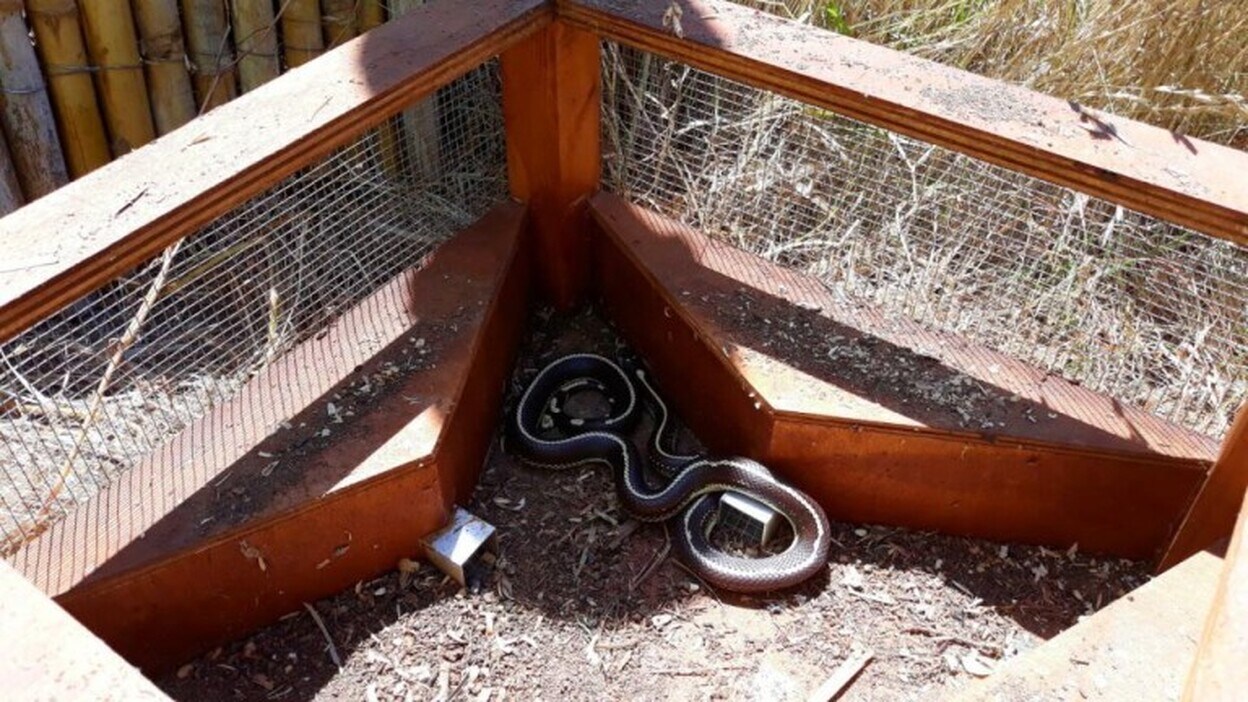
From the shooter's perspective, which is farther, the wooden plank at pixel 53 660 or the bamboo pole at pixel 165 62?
the bamboo pole at pixel 165 62

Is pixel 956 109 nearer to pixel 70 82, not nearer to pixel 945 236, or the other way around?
pixel 945 236

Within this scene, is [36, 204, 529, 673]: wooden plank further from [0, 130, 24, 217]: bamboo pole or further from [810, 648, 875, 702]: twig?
[0, 130, 24, 217]: bamboo pole

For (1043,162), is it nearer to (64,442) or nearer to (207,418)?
(207,418)

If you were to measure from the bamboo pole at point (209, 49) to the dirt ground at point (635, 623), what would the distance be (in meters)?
1.78

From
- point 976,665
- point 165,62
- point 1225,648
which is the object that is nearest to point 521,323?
point 165,62

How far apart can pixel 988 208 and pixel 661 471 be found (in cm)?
132

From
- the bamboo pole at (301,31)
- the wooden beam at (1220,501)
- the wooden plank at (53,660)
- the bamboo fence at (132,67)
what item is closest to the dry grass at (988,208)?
the wooden beam at (1220,501)

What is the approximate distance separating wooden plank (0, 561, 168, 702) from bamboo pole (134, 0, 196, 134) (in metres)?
2.60

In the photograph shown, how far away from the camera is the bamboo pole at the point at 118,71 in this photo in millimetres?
3479

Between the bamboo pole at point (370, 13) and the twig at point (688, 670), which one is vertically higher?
the bamboo pole at point (370, 13)

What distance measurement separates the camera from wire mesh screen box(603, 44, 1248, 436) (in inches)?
123

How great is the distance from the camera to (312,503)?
2.61 meters

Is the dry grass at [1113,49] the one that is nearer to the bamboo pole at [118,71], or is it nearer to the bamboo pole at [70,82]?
the bamboo pole at [118,71]

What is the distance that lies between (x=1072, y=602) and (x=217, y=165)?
7.94 ft
